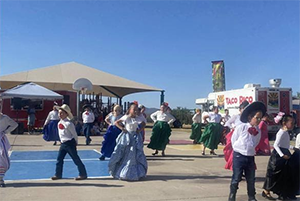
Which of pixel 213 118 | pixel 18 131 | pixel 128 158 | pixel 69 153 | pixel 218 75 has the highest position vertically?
pixel 218 75

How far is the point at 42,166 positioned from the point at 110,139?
6.45 feet

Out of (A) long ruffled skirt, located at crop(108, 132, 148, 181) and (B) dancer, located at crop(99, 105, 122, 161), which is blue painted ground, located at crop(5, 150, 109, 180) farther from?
(A) long ruffled skirt, located at crop(108, 132, 148, 181)

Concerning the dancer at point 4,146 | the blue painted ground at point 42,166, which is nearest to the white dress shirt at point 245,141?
the blue painted ground at point 42,166

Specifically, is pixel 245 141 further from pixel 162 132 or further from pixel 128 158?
pixel 162 132

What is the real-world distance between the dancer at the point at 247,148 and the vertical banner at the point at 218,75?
23.9 metres

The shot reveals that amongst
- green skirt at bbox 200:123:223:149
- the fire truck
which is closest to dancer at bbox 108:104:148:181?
green skirt at bbox 200:123:223:149

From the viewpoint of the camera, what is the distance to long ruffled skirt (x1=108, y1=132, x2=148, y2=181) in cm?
794

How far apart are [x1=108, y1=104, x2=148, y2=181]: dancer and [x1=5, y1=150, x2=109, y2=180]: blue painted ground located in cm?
72

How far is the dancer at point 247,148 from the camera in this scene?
233 inches

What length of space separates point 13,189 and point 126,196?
7.24ft

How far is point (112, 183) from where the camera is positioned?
24.8 feet

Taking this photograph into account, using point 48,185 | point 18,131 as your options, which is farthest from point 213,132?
point 18,131

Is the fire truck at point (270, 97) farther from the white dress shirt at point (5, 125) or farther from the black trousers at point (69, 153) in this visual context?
the white dress shirt at point (5, 125)

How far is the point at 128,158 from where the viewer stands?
316 inches
